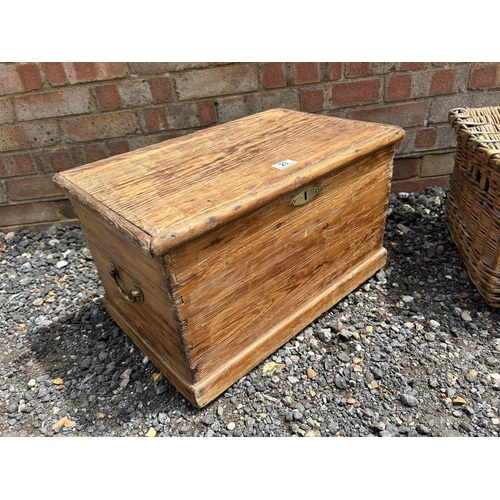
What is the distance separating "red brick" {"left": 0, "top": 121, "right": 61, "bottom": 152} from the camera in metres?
2.15

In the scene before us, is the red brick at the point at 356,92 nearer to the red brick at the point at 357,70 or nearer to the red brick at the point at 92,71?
the red brick at the point at 357,70

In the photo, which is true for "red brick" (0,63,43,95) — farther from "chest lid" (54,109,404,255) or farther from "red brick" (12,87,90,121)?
"chest lid" (54,109,404,255)

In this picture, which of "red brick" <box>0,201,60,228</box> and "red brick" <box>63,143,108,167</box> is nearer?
"red brick" <box>63,143,108,167</box>

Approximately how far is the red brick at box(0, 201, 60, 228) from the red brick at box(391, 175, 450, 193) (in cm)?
191

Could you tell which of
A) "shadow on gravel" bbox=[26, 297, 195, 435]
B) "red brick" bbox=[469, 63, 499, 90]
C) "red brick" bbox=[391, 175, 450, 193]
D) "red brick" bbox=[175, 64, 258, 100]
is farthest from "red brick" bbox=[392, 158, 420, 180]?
"shadow on gravel" bbox=[26, 297, 195, 435]

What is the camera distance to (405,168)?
96.0 inches

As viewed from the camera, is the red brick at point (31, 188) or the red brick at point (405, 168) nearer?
the red brick at point (31, 188)

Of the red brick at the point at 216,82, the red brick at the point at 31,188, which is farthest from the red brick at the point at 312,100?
the red brick at the point at 31,188

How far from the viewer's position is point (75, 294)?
1957mm

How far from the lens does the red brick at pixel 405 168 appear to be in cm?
242

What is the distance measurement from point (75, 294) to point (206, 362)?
899 millimetres

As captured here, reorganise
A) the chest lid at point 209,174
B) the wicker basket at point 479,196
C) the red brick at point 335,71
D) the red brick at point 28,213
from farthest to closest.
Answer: the red brick at point 28,213
the red brick at point 335,71
the wicker basket at point 479,196
the chest lid at point 209,174

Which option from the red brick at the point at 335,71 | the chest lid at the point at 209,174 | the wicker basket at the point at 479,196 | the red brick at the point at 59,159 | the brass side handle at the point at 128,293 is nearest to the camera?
the chest lid at the point at 209,174

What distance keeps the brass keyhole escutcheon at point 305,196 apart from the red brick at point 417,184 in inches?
48.1
